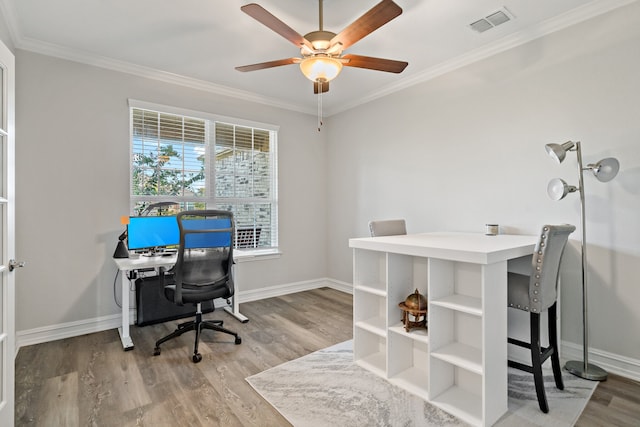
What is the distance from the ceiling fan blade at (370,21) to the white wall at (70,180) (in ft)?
7.95

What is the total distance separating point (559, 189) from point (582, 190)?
0.14 meters

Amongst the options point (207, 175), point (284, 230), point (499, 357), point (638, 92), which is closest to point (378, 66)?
point (638, 92)

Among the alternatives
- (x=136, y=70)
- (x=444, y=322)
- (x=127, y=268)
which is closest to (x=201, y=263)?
(x=127, y=268)

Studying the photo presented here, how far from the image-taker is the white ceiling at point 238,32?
2.42 meters

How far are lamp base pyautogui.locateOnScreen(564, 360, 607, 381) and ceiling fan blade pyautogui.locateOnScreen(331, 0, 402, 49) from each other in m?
2.71

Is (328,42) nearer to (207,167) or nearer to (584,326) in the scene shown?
(207,167)

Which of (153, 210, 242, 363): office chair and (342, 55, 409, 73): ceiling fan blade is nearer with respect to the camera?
(342, 55, 409, 73): ceiling fan blade

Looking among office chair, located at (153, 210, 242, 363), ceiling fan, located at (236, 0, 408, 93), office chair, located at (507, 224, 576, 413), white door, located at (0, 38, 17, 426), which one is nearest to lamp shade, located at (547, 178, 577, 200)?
office chair, located at (507, 224, 576, 413)

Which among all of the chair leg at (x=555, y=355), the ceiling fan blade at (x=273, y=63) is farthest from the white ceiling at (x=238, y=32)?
the chair leg at (x=555, y=355)

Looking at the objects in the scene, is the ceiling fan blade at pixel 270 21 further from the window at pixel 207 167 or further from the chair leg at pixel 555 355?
the chair leg at pixel 555 355

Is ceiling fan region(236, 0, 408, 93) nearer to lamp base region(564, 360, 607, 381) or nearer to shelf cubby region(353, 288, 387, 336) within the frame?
shelf cubby region(353, 288, 387, 336)

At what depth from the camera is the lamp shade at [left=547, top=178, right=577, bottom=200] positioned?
2.37 m

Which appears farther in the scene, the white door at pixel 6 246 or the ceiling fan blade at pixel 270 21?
the ceiling fan blade at pixel 270 21

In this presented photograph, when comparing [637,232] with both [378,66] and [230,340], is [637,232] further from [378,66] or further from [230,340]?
[230,340]
